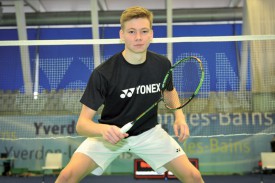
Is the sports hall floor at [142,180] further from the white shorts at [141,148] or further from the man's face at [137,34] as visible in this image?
the man's face at [137,34]

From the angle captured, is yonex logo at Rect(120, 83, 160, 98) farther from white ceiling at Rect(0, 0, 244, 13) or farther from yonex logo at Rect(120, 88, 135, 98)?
white ceiling at Rect(0, 0, 244, 13)

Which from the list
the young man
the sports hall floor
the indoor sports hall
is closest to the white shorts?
the young man

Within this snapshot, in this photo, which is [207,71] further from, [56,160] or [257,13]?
[56,160]

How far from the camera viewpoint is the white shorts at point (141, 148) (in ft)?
11.9

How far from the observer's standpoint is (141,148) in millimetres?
3760

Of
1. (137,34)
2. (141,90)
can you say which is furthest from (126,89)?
(137,34)

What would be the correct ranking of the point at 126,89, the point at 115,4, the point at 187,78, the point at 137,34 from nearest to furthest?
the point at 137,34, the point at 126,89, the point at 187,78, the point at 115,4

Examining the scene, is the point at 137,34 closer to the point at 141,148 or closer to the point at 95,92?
the point at 95,92

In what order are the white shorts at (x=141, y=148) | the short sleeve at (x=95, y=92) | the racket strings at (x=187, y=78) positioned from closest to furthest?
the short sleeve at (x=95, y=92) → the white shorts at (x=141, y=148) → the racket strings at (x=187, y=78)

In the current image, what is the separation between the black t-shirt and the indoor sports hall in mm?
5147

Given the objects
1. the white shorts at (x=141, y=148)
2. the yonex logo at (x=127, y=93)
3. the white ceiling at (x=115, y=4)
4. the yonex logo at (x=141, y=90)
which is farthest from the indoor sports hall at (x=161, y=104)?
the white shorts at (x=141, y=148)

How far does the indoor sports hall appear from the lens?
11.8m

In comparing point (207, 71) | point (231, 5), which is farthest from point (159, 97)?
point (231, 5)

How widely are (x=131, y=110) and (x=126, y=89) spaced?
9.4 inches
